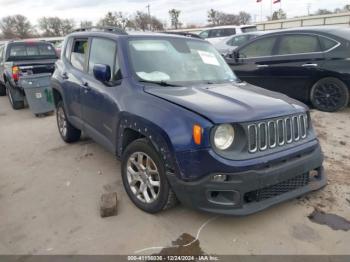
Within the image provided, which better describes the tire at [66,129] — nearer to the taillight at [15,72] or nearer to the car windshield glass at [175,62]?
the car windshield glass at [175,62]

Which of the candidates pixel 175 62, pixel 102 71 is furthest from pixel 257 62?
pixel 102 71

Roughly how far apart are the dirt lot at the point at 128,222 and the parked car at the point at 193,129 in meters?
0.27

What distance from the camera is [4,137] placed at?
22.6 ft

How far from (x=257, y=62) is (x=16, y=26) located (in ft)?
261

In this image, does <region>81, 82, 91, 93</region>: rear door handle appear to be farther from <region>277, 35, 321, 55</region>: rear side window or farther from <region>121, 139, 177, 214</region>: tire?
<region>277, 35, 321, 55</region>: rear side window

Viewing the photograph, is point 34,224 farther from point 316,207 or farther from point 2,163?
point 316,207

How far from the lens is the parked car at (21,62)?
8945mm

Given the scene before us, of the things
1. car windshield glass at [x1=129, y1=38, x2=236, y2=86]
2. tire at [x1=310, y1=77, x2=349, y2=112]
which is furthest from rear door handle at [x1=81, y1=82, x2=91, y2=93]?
tire at [x1=310, y1=77, x2=349, y2=112]

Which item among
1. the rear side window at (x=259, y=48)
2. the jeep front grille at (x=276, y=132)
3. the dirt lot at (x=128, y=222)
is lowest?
the dirt lot at (x=128, y=222)

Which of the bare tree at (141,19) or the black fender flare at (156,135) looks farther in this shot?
the bare tree at (141,19)

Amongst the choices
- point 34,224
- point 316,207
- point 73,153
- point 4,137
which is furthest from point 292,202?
point 4,137

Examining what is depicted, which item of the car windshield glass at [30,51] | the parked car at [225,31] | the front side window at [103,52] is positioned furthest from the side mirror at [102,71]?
the parked car at [225,31]

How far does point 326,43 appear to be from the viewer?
22.1 ft

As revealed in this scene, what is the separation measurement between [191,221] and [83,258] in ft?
3.49
